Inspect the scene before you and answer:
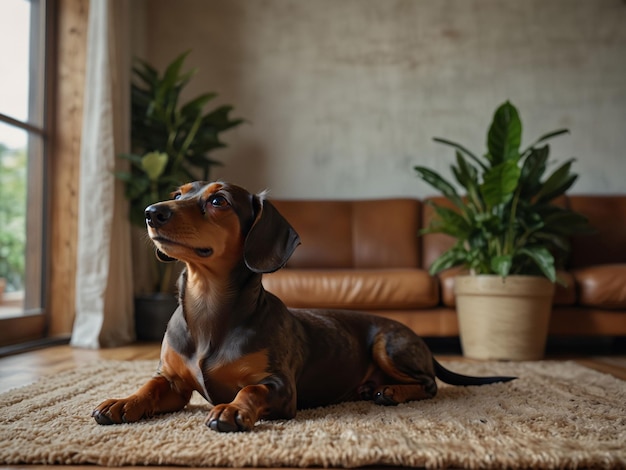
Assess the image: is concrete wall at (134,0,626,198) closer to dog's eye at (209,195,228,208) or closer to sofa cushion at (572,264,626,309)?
sofa cushion at (572,264,626,309)

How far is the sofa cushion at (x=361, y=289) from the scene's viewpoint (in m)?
3.44

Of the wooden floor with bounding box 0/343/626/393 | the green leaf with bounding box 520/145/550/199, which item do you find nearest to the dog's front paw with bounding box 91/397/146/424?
the wooden floor with bounding box 0/343/626/393

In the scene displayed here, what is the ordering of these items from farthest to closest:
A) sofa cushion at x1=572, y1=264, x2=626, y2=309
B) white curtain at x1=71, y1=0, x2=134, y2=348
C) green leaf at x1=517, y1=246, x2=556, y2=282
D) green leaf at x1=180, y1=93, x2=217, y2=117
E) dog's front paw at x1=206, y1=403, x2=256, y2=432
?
green leaf at x1=180, y1=93, x2=217, y2=117, white curtain at x1=71, y1=0, x2=134, y2=348, sofa cushion at x1=572, y1=264, x2=626, y2=309, green leaf at x1=517, y1=246, x2=556, y2=282, dog's front paw at x1=206, y1=403, x2=256, y2=432

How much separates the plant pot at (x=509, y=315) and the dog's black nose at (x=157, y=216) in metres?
2.11

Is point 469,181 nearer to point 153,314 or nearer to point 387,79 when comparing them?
point 387,79

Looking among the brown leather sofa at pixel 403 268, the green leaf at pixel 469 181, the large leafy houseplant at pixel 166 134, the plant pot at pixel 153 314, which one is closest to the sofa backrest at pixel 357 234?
the brown leather sofa at pixel 403 268

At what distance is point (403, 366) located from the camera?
76.8 inches

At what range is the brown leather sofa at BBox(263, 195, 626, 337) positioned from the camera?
3.44 metres

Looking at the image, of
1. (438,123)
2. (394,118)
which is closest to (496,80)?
(438,123)

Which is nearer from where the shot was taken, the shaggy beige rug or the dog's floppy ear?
the shaggy beige rug

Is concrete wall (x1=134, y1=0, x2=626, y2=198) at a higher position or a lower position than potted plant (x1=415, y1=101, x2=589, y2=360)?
higher

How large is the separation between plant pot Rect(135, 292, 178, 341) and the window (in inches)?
24.7

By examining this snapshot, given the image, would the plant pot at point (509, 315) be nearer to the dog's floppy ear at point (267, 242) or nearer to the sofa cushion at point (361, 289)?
the sofa cushion at point (361, 289)

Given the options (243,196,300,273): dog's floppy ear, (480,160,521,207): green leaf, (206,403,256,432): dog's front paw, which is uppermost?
(480,160,521,207): green leaf
